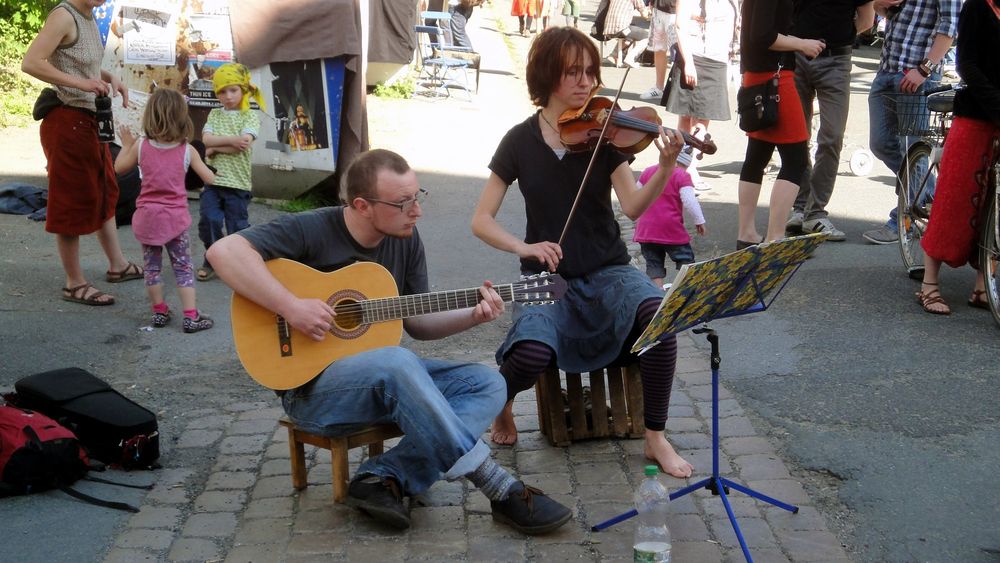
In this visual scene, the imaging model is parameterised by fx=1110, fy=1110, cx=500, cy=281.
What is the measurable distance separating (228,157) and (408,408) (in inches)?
149

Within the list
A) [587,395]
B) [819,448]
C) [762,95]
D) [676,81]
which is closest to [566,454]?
[587,395]

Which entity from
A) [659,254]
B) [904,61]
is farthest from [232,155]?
[904,61]

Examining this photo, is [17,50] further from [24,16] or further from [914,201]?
[914,201]

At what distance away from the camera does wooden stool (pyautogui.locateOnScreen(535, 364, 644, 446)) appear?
4379 millimetres

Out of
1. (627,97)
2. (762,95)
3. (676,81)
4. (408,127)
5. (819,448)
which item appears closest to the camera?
(819,448)

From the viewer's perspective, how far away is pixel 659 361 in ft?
13.2

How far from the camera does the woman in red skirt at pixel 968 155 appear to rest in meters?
5.55

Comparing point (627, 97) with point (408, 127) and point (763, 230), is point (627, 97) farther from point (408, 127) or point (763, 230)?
point (763, 230)

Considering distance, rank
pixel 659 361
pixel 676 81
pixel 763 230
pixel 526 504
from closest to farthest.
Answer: pixel 526 504 < pixel 659 361 < pixel 763 230 < pixel 676 81

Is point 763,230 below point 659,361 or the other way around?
below

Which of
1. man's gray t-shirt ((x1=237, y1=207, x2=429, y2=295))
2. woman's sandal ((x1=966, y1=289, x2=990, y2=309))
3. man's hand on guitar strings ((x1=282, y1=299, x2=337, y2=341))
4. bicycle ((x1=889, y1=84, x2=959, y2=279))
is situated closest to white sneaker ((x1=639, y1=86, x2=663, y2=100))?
bicycle ((x1=889, y1=84, x2=959, y2=279))

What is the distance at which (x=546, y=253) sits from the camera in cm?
400

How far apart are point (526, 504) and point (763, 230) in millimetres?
4679

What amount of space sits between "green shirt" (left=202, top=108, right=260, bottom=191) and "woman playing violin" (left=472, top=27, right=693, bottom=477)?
2.98 m
